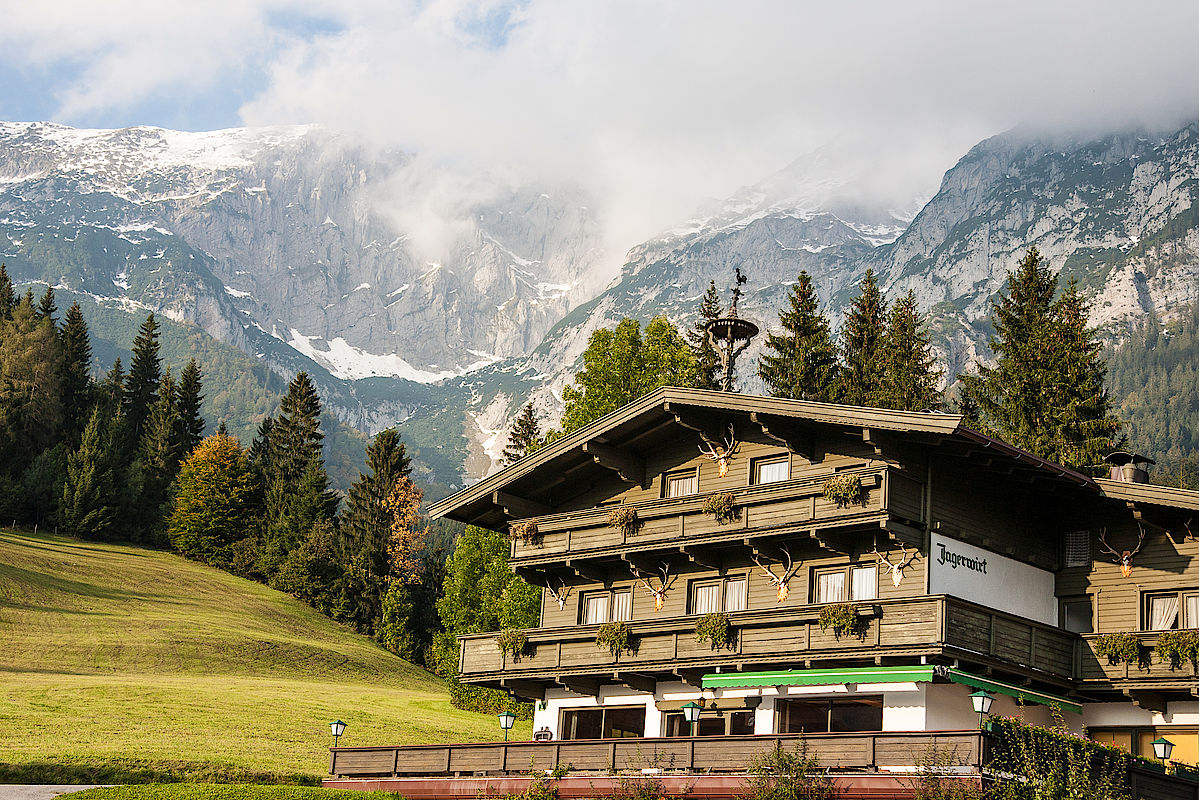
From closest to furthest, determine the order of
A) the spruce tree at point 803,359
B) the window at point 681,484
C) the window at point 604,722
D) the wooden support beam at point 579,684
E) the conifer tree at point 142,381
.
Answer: the window at point 604,722, the wooden support beam at point 579,684, the window at point 681,484, the spruce tree at point 803,359, the conifer tree at point 142,381

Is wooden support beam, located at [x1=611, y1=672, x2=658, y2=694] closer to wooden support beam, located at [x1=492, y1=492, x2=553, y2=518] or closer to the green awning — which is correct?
the green awning

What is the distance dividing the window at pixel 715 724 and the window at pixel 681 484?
20.1 feet

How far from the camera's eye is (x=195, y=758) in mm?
36969

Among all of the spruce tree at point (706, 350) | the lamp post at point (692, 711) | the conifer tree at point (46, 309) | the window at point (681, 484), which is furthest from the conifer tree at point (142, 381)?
the lamp post at point (692, 711)

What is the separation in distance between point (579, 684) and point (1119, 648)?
555 inches

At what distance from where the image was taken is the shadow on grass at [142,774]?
33.8 meters

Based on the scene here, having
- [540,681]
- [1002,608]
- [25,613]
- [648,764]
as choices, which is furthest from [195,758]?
[25,613]

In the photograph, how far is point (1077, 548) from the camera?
1296 inches

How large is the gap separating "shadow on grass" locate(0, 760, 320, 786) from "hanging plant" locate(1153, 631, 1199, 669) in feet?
74.9

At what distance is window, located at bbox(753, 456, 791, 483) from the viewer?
3388cm

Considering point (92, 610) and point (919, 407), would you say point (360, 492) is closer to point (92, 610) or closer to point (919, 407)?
point (92, 610)

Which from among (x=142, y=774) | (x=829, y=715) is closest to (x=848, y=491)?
(x=829, y=715)

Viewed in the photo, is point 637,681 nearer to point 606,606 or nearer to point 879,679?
point 606,606

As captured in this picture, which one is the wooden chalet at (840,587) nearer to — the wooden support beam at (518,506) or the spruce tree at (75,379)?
the wooden support beam at (518,506)
